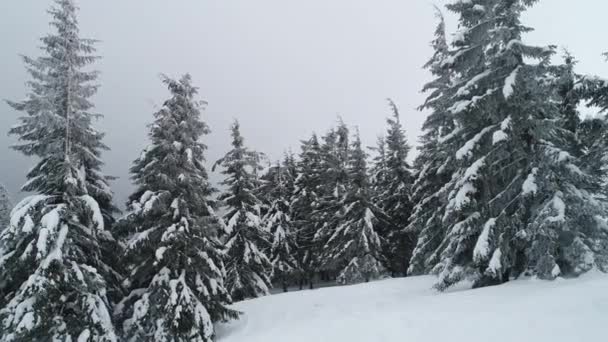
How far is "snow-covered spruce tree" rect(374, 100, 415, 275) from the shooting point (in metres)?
28.2

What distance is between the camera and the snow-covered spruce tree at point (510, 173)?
1062 centimetres

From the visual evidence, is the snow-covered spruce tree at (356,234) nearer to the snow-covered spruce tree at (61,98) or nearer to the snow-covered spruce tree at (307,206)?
the snow-covered spruce tree at (307,206)

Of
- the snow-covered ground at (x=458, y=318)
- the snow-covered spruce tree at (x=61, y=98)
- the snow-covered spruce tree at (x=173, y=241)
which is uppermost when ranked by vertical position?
the snow-covered spruce tree at (x=61, y=98)

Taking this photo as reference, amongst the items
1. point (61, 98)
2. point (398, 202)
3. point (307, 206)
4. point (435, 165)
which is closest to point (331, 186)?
point (307, 206)

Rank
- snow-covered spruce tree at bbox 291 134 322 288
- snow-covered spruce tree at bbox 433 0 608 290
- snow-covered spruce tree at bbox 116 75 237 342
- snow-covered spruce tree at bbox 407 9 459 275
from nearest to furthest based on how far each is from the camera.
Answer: snow-covered spruce tree at bbox 433 0 608 290
snow-covered spruce tree at bbox 116 75 237 342
snow-covered spruce tree at bbox 407 9 459 275
snow-covered spruce tree at bbox 291 134 322 288

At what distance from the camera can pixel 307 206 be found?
108 feet

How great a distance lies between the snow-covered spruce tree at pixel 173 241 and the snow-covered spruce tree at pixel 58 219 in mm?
1203

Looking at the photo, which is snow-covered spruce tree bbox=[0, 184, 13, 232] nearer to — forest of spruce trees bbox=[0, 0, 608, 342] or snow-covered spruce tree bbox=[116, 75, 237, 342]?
forest of spruce trees bbox=[0, 0, 608, 342]

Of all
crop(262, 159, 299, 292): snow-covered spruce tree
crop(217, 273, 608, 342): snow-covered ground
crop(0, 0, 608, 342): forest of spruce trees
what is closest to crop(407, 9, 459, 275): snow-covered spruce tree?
crop(0, 0, 608, 342): forest of spruce trees

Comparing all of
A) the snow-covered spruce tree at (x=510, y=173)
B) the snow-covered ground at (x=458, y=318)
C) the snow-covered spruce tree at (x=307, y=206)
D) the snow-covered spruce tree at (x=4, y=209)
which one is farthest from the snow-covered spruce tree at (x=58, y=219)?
the snow-covered spruce tree at (x=4, y=209)

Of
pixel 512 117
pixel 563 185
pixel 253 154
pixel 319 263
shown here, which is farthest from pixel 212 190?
pixel 319 263

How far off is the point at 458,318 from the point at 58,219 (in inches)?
474

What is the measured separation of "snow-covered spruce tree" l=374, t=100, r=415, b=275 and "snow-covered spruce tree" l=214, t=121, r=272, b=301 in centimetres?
1063

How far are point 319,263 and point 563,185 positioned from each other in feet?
74.2
